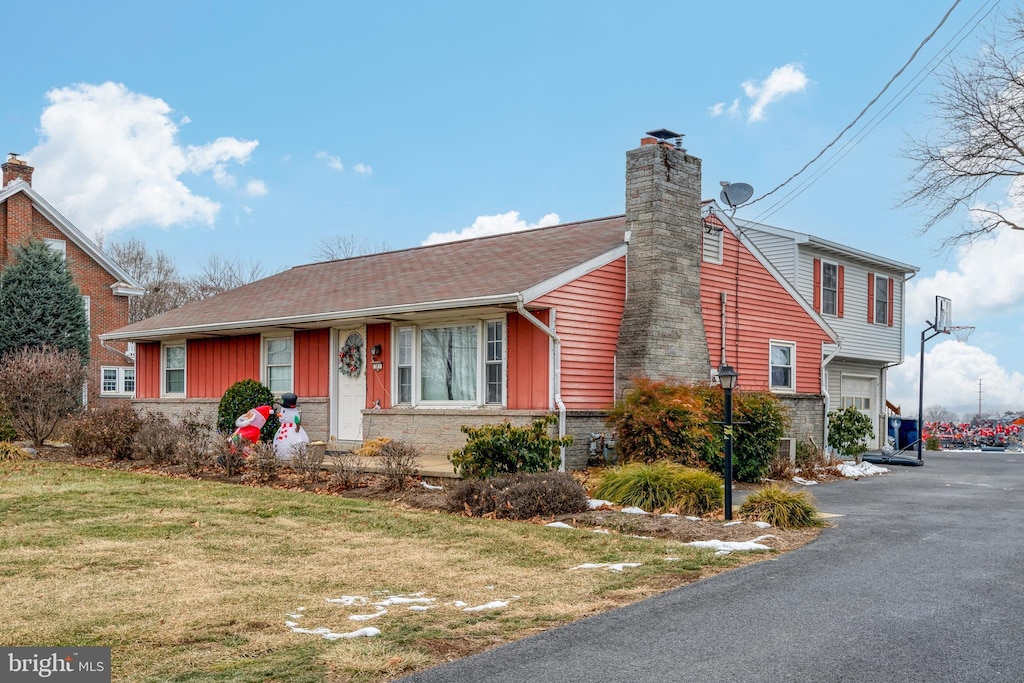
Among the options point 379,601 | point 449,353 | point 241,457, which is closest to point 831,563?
point 379,601

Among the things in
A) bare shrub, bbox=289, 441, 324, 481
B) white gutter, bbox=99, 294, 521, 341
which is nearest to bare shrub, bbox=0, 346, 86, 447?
white gutter, bbox=99, 294, 521, 341

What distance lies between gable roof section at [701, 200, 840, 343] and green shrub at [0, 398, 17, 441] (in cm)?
1499

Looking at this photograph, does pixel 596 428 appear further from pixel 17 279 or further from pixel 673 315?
pixel 17 279

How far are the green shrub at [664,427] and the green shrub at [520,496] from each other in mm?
2948

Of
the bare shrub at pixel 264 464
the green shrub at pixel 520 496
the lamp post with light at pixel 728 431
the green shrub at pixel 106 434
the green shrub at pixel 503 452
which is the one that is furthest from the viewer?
the green shrub at pixel 106 434

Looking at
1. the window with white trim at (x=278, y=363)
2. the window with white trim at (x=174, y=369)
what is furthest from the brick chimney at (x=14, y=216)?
the window with white trim at (x=278, y=363)

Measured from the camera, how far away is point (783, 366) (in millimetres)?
19203

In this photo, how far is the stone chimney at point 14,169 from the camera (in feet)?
103

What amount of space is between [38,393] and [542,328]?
38.5ft

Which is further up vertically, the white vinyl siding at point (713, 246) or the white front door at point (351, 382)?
the white vinyl siding at point (713, 246)

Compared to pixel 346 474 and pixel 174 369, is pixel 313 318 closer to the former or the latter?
pixel 346 474

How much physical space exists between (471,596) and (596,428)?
8277 millimetres

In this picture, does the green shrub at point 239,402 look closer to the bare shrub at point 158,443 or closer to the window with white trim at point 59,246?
the bare shrub at point 158,443

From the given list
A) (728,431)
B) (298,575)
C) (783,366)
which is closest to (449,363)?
(728,431)
